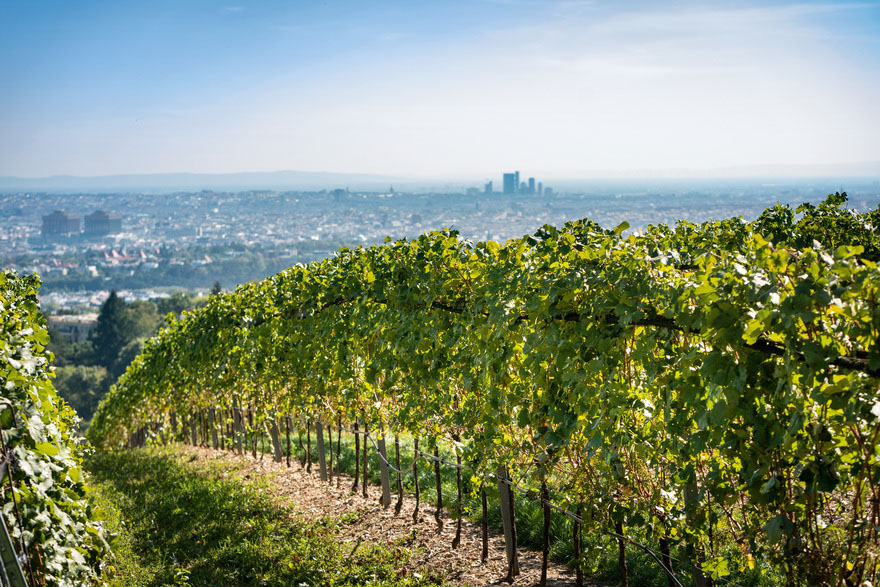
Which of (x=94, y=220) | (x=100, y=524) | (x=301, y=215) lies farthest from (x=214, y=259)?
(x=100, y=524)

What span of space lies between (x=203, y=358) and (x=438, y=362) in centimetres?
621

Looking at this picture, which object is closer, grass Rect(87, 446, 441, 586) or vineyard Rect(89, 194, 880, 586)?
vineyard Rect(89, 194, 880, 586)

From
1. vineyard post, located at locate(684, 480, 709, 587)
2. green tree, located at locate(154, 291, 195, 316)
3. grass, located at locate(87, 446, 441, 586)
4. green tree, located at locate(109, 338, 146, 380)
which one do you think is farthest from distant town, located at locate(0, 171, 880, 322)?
vineyard post, located at locate(684, 480, 709, 587)

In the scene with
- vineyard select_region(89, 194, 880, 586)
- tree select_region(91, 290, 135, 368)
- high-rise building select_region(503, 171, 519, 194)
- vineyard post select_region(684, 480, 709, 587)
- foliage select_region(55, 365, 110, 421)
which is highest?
high-rise building select_region(503, 171, 519, 194)

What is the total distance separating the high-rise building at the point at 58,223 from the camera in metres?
174

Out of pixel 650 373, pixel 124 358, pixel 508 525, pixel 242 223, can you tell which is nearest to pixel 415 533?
pixel 508 525

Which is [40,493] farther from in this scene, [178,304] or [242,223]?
[242,223]

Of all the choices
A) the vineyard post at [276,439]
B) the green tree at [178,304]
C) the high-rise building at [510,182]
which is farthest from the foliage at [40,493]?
the green tree at [178,304]

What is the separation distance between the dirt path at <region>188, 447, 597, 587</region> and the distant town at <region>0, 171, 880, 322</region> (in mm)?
23677

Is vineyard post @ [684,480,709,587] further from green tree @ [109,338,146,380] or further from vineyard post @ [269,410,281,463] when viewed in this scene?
green tree @ [109,338,146,380]

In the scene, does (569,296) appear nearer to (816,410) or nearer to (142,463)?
(816,410)

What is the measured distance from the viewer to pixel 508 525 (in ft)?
15.5

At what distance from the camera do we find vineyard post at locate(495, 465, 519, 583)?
4.67 m

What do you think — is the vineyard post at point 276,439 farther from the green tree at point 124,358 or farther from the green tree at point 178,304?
the green tree at point 178,304
